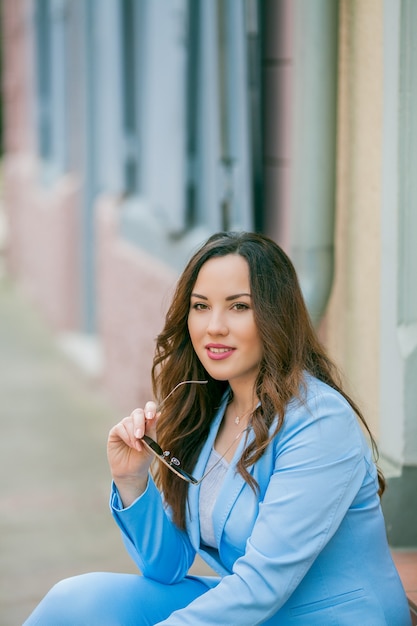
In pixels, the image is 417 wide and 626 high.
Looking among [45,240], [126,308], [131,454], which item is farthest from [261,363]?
[45,240]

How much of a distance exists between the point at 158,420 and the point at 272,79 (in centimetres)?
203

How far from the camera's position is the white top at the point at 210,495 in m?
2.71

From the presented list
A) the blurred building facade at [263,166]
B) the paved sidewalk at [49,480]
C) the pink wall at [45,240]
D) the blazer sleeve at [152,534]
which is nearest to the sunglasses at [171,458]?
the blazer sleeve at [152,534]

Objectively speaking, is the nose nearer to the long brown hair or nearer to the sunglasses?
the long brown hair

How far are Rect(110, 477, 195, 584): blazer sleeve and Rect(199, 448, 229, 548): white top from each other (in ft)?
0.40

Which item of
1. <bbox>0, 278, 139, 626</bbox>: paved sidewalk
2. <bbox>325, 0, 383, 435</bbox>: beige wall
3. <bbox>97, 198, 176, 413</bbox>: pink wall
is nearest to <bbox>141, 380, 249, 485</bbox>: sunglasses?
<bbox>325, 0, 383, 435</bbox>: beige wall

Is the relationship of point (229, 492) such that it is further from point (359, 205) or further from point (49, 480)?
point (49, 480)

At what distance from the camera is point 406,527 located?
344 centimetres

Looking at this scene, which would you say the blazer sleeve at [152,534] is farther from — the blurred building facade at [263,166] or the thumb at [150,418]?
the blurred building facade at [263,166]

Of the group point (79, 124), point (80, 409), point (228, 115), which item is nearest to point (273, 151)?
point (228, 115)

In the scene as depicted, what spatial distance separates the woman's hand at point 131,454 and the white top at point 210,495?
0.54 ft

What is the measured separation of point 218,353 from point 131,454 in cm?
A: 36

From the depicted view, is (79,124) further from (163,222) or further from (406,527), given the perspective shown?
(406,527)

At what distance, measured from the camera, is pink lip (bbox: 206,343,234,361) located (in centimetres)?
266
